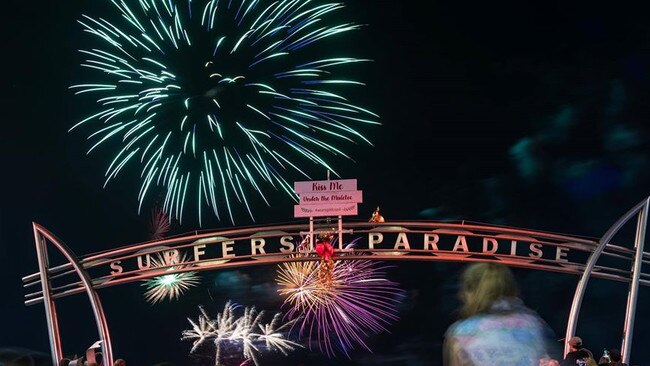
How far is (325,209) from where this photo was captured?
16547 millimetres

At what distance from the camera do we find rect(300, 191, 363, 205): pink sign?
53.8 ft

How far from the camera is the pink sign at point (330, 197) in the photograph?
16391 millimetres

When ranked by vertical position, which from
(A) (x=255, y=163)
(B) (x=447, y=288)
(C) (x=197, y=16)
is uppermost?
(C) (x=197, y=16)

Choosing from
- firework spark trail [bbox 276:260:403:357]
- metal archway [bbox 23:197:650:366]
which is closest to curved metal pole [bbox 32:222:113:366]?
metal archway [bbox 23:197:650:366]

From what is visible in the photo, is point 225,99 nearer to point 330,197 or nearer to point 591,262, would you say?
point 330,197

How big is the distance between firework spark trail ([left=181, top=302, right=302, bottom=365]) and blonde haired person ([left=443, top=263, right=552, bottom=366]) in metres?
4.89

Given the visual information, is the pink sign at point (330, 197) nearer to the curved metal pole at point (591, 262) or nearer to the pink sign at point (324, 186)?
the pink sign at point (324, 186)

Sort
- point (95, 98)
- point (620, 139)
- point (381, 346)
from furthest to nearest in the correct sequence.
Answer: point (95, 98)
point (381, 346)
point (620, 139)

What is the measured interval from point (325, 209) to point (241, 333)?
7125mm

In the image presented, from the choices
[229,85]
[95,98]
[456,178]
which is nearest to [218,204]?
[229,85]

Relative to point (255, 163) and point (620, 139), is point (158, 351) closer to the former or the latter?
point (255, 163)

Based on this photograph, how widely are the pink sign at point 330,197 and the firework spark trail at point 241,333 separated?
6.44 m

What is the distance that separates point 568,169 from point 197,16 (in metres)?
11.3

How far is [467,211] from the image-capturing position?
21.1m
